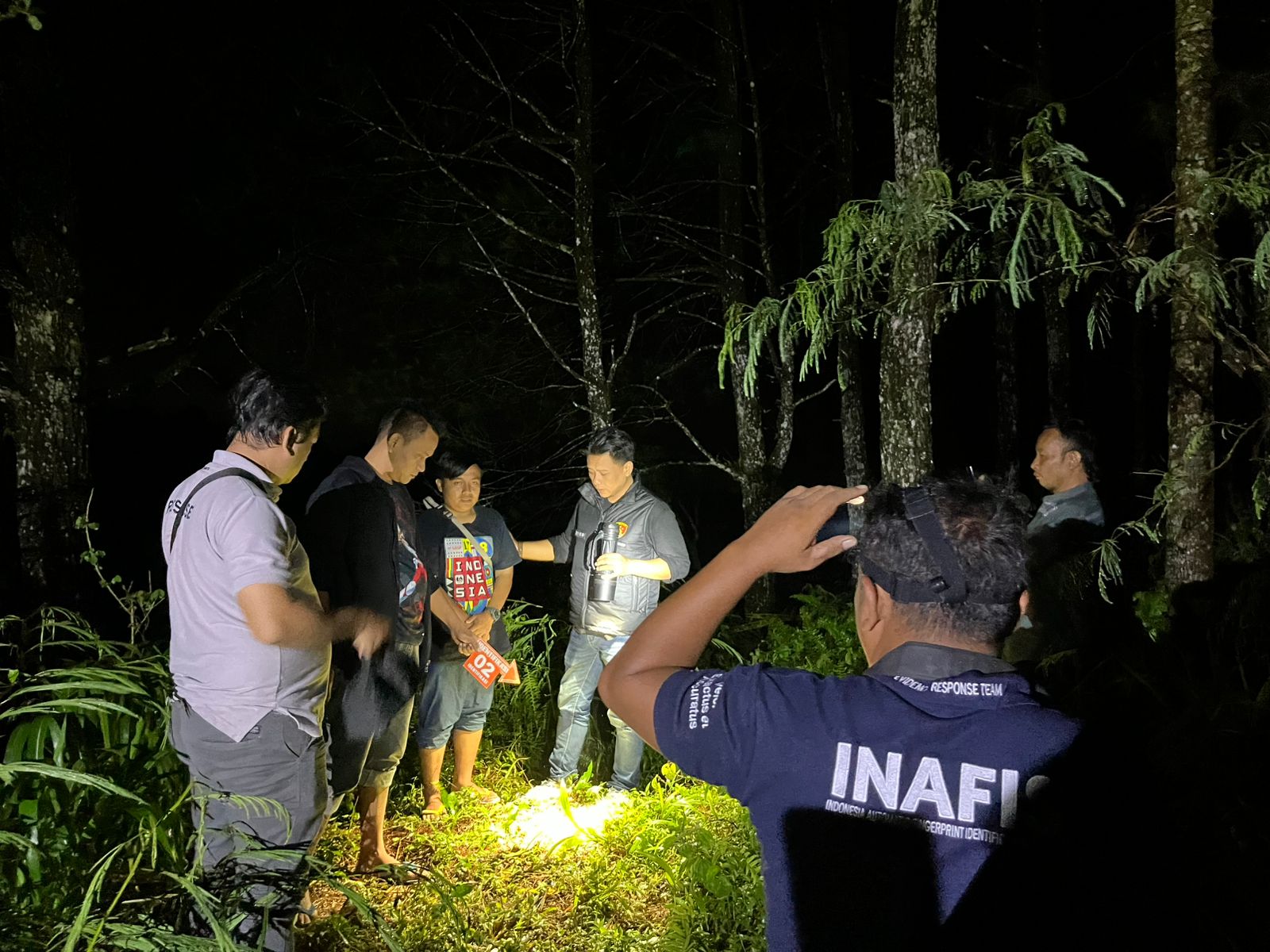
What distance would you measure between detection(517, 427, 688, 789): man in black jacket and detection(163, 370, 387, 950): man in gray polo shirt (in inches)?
78.8

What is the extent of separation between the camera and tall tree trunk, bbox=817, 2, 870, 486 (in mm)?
9008

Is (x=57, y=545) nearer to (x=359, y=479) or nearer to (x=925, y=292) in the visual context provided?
(x=359, y=479)

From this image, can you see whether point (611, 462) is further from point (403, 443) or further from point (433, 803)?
point (433, 803)

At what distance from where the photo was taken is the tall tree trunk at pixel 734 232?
25.6 ft

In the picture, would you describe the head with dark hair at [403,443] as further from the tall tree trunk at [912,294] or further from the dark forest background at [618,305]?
the tall tree trunk at [912,294]

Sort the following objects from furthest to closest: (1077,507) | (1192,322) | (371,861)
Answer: (1077,507) < (371,861) < (1192,322)

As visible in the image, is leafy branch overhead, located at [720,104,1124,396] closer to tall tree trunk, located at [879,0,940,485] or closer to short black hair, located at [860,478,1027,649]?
tall tree trunk, located at [879,0,940,485]

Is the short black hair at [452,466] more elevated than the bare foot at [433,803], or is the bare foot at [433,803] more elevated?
the short black hair at [452,466]

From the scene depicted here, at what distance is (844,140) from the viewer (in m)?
9.02

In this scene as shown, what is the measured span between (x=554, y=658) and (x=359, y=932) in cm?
377

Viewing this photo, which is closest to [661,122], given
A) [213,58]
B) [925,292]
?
[213,58]

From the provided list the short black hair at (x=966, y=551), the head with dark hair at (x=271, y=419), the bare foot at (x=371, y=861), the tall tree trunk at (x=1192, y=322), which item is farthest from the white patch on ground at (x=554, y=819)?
the tall tree trunk at (x=1192, y=322)

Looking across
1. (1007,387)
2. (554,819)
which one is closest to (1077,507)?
(554,819)

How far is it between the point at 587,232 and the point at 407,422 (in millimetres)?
3640
